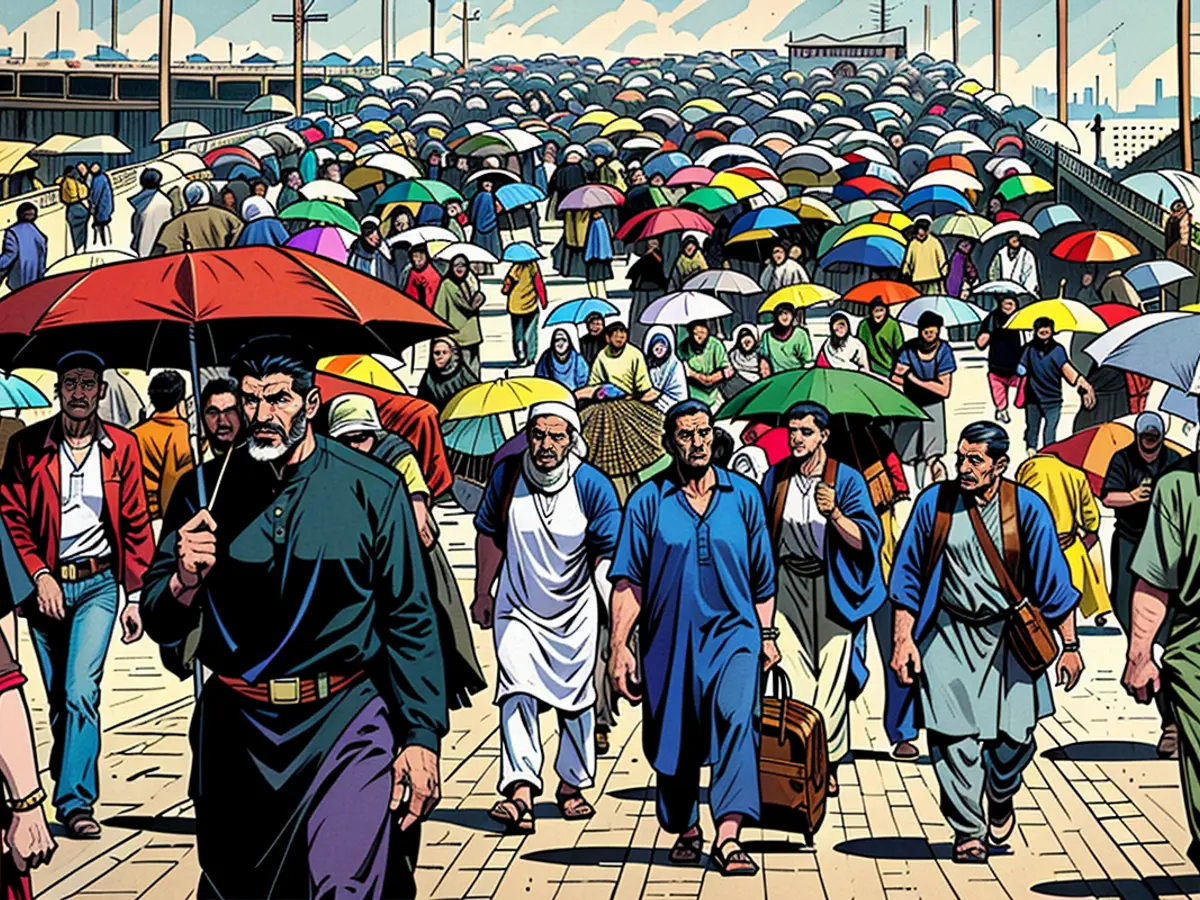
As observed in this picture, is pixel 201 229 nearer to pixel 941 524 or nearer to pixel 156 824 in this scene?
pixel 156 824

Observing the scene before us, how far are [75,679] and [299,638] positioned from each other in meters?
2.41

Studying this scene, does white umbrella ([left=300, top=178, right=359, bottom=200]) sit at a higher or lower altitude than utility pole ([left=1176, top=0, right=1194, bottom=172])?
lower

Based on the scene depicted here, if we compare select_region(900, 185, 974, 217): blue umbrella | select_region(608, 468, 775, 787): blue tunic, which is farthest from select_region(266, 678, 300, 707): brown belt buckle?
select_region(900, 185, 974, 217): blue umbrella

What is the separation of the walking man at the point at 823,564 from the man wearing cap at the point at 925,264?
11970 mm

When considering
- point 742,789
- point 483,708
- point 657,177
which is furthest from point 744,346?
point 657,177

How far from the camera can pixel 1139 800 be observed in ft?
Answer: 27.6

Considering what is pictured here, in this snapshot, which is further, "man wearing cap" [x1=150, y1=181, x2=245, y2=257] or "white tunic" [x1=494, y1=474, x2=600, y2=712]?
"man wearing cap" [x1=150, y1=181, x2=245, y2=257]

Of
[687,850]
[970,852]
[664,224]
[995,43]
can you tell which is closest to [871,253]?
[664,224]

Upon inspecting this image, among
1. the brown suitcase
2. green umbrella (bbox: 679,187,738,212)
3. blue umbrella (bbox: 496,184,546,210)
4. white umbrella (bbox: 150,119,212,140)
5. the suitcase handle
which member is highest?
white umbrella (bbox: 150,119,212,140)

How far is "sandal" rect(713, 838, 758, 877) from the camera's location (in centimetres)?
752

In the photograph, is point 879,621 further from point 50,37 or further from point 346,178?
point 50,37

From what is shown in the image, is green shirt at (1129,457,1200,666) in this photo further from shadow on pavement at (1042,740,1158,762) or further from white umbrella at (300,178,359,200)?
white umbrella at (300,178,359,200)

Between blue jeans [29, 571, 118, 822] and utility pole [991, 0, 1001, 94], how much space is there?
57355 millimetres

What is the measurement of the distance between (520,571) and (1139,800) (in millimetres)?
2309
